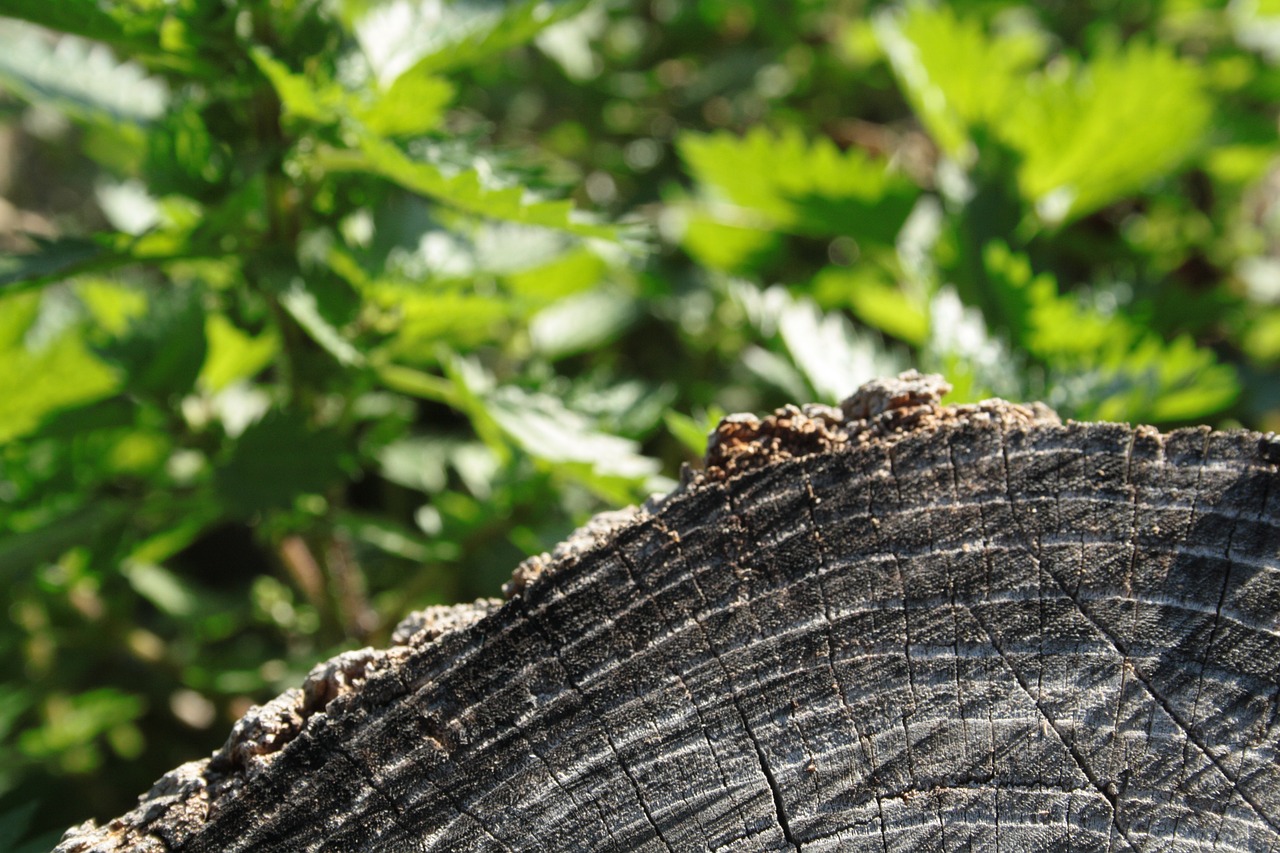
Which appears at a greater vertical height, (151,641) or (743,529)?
(151,641)

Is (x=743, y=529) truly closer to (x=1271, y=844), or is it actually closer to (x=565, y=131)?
(x=1271, y=844)

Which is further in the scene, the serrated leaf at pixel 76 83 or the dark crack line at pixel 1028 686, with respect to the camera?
the serrated leaf at pixel 76 83

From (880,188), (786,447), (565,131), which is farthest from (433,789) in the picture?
(565,131)

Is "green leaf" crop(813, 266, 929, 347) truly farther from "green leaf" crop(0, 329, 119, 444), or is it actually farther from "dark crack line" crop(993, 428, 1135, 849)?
"green leaf" crop(0, 329, 119, 444)

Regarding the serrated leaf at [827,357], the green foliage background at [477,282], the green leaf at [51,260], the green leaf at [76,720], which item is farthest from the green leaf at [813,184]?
the green leaf at [76,720]

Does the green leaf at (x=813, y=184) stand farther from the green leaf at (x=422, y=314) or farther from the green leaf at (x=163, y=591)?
the green leaf at (x=163, y=591)

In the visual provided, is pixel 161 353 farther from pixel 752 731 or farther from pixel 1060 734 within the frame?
pixel 1060 734
